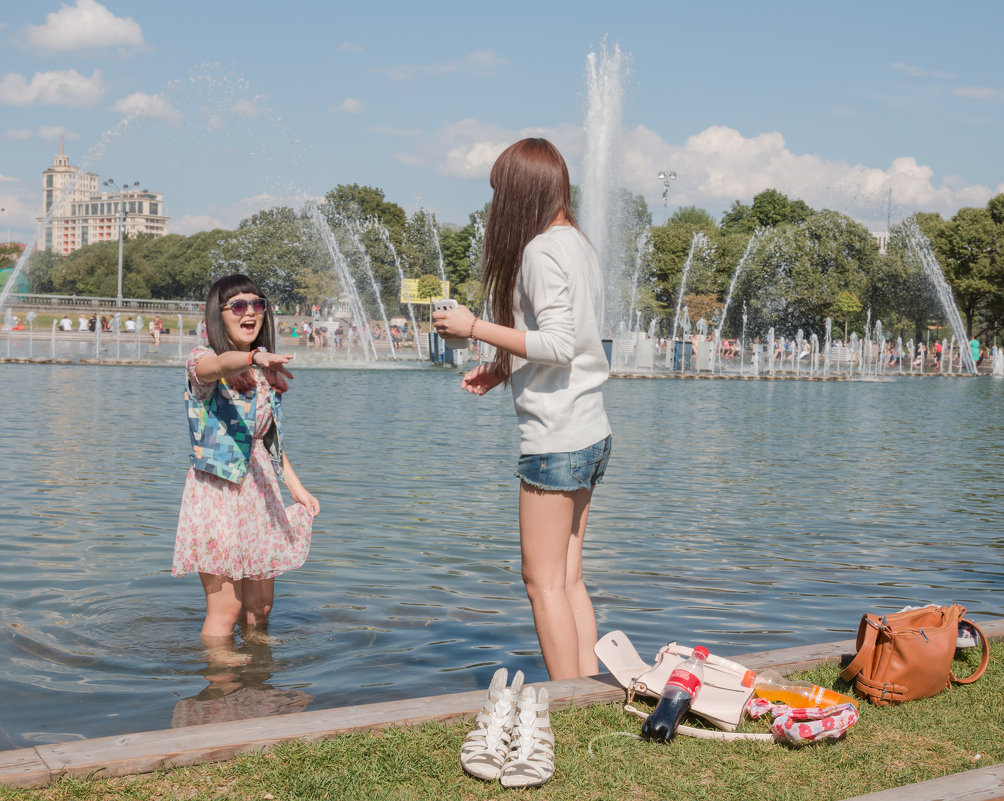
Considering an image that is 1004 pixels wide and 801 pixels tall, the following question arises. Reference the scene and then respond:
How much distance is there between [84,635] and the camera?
19.9 feet

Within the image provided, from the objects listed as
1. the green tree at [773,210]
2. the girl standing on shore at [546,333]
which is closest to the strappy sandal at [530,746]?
the girl standing on shore at [546,333]

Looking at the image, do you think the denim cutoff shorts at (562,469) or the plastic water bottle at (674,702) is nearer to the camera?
the plastic water bottle at (674,702)

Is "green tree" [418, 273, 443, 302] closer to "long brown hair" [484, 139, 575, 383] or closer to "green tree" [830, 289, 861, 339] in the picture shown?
"green tree" [830, 289, 861, 339]

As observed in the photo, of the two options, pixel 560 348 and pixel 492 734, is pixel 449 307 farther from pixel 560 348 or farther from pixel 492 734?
pixel 492 734

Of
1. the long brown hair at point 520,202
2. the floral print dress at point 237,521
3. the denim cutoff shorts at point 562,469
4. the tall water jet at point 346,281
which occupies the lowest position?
the floral print dress at point 237,521

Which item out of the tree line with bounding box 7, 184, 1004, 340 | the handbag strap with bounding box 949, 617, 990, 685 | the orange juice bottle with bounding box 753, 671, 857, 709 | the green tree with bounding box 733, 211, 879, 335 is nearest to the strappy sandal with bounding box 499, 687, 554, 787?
the orange juice bottle with bounding box 753, 671, 857, 709

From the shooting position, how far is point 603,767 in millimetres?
3635

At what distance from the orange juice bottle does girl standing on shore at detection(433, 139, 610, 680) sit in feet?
2.81

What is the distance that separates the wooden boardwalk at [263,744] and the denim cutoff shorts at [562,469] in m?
0.79

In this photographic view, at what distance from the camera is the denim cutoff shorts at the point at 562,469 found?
4008mm

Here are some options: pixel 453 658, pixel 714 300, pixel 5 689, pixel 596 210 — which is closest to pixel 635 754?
pixel 453 658

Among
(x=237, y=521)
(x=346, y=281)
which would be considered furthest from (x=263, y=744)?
(x=346, y=281)

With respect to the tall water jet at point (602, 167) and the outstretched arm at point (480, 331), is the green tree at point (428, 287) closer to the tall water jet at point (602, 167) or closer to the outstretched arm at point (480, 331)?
the tall water jet at point (602, 167)

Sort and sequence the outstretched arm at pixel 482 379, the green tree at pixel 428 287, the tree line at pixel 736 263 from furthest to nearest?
the green tree at pixel 428 287 → the tree line at pixel 736 263 → the outstretched arm at pixel 482 379
